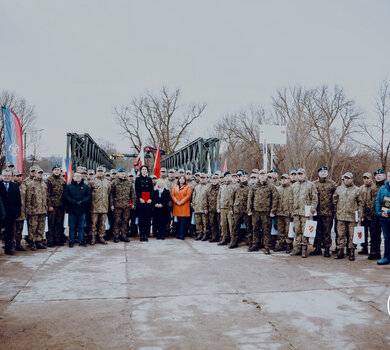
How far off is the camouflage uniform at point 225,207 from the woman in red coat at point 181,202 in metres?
1.07

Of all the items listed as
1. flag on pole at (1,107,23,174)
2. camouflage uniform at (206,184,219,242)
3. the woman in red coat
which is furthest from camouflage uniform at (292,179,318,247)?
flag on pole at (1,107,23,174)

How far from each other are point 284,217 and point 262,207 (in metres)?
0.60

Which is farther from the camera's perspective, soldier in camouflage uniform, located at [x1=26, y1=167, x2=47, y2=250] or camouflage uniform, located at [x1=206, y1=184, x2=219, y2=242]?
camouflage uniform, located at [x1=206, y1=184, x2=219, y2=242]

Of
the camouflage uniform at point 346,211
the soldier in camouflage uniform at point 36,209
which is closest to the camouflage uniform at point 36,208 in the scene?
the soldier in camouflage uniform at point 36,209

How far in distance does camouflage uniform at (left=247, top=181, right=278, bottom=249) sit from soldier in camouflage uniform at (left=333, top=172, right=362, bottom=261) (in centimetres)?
130

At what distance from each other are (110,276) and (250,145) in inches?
1274

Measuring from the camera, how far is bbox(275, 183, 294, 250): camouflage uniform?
309 inches

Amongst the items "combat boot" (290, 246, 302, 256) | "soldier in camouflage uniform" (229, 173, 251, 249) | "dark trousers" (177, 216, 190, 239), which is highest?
"soldier in camouflage uniform" (229, 173, 251, 249)

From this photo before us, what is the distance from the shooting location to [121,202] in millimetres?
8953

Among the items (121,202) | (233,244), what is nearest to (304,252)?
(233,244)

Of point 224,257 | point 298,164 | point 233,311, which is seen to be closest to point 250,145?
point 298,164

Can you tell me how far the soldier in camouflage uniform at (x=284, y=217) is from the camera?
25.6 feet

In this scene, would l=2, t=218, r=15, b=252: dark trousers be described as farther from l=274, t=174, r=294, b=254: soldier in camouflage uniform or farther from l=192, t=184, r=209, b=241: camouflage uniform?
l=274, t=174, r=294, b=254: soldier in camouflage uniform

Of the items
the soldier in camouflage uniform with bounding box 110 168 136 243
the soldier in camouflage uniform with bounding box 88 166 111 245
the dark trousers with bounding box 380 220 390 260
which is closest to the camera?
the dark trousers with bounding box 380 220 390 260
